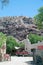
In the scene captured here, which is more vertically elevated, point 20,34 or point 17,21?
point 17,21

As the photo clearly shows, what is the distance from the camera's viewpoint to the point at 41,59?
23016 millimetres

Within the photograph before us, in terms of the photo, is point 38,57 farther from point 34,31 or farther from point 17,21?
point 17,21

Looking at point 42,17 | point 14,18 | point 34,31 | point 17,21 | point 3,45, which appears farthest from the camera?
point 14,18

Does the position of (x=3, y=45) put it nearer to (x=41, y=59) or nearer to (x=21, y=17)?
(x=41, y=59)

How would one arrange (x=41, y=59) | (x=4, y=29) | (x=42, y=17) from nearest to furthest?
(x=41, y=59) → (x=42, y=17) → (x=4, y=29)

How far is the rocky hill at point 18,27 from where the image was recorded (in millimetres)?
87312

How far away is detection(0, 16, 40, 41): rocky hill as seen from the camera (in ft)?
286

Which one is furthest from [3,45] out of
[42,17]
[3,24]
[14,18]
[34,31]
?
[14,18]

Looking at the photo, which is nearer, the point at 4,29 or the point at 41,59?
the point at 41,59

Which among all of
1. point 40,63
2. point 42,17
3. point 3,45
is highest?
point 42,17

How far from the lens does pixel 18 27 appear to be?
92188 mm

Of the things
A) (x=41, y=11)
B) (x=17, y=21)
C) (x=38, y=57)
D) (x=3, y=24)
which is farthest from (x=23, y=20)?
(x=38, y=57)

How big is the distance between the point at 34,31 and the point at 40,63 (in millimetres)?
62437

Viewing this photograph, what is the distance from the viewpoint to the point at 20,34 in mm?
87625
